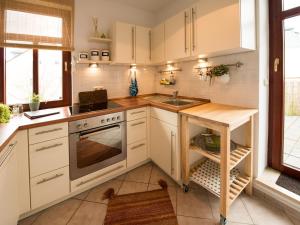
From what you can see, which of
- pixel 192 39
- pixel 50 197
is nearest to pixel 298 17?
pixel 192 39

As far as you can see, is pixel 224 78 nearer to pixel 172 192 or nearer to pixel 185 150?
pixel 185 150

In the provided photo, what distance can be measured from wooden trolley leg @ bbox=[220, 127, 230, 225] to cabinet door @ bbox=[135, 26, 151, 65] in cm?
166

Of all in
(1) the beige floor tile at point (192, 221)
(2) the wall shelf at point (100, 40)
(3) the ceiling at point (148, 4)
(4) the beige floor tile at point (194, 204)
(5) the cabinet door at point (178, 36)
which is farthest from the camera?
(3) the ceiling at point (148, 4)

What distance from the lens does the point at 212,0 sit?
1.64 m

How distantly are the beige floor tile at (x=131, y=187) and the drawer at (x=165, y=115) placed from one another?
796mm

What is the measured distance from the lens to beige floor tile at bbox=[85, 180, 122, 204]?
1743 millimetres

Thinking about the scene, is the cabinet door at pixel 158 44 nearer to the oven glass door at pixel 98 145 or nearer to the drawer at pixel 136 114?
the drawer at pixel 136 114

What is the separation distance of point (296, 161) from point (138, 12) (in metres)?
2.95

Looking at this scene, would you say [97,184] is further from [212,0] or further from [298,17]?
[298,17]

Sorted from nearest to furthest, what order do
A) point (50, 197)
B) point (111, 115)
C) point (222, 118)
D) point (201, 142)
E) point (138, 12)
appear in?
point (222, 118) → point (50, 197) → point (201, 142) → point (111, 115) → point (138, 12)

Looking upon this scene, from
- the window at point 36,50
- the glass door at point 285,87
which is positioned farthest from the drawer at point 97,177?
the glass door at point 285,87

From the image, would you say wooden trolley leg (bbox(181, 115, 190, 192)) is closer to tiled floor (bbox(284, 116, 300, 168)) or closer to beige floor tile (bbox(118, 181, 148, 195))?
beige floor tile (bbox(118, 181, 148, 195))

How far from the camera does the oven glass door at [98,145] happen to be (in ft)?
5.73

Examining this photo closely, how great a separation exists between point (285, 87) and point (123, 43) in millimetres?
1975
